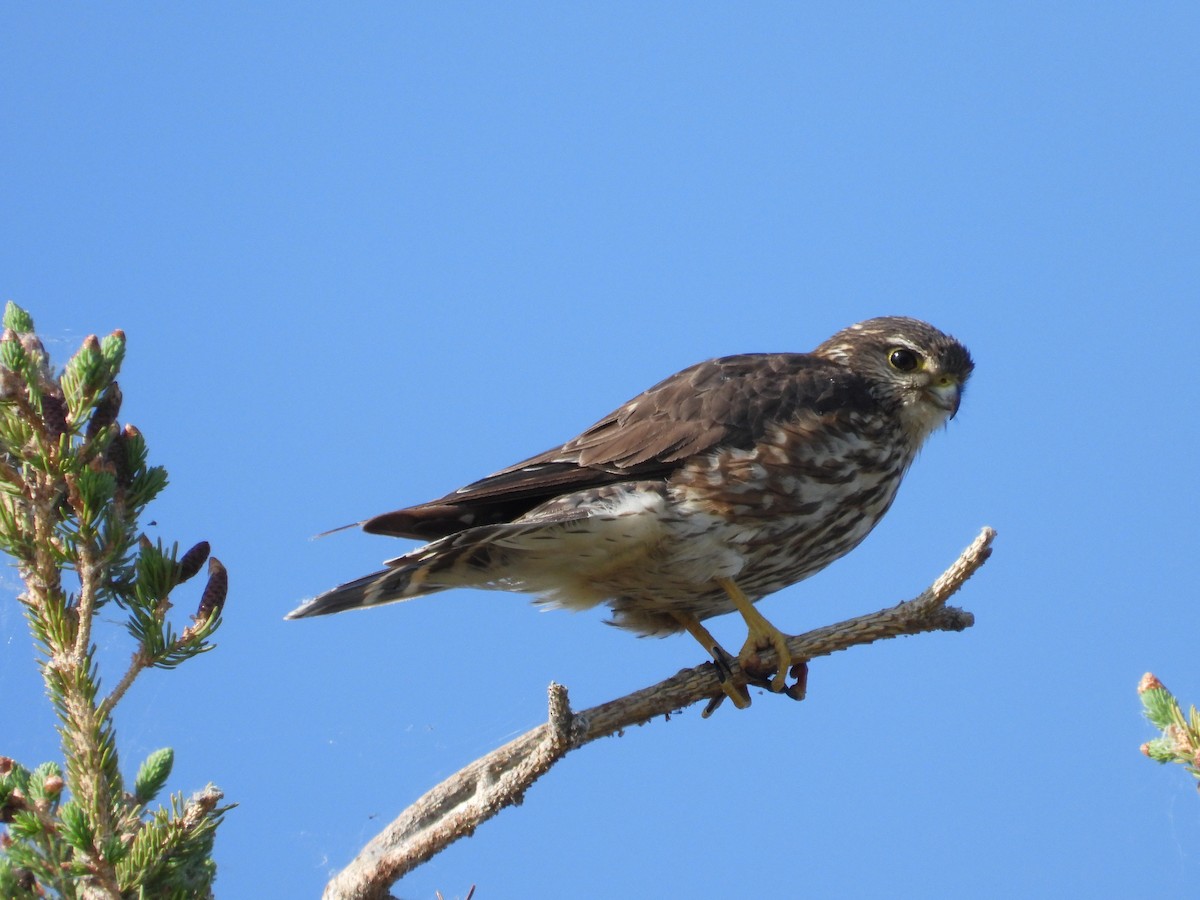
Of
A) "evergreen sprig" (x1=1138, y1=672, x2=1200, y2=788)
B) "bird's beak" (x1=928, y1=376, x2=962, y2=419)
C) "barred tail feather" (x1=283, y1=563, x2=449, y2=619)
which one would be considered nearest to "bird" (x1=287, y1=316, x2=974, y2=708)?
"barred tail feather" (x1=283, y1=563, x2=449, y2=619)

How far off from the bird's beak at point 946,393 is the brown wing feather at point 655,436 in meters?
0.32

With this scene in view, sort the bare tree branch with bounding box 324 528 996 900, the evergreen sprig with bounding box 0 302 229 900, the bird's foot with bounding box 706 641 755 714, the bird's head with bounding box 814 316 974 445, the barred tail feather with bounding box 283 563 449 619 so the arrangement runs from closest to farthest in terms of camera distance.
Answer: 1. the evergreen sprig with bounding box 0 302 229 900
2. the bare tree branch with bounding box 324 528 996 900
3. the barred tail feather with bounding box 283 563 449 619
4. the bird's foot with bounding box 706 641 755 714
5. the bird's head with bounding box 814 316 974 445

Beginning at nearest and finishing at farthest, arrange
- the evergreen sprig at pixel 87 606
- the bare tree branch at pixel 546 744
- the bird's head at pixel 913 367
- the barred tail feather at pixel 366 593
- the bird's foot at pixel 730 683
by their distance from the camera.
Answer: the evergreen sprig at pixel 87 606, the bare tree branch at pixel 546 744, the barred tail feather at pixel 366 593, the bird's foot at pixel 730 683, the bird's head at pixel 913 367

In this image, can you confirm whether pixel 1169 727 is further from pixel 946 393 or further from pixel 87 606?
pixel 946 393

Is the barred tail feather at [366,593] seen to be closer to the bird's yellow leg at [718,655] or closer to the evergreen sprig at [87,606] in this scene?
the bird's yellow leg at [718,655]

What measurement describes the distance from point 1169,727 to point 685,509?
180 centimetres

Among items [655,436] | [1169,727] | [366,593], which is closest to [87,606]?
[366,593]

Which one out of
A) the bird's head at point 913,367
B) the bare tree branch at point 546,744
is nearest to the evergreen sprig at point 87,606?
the bare tree branch at point 546,744

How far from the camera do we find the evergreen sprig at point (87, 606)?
1.80m

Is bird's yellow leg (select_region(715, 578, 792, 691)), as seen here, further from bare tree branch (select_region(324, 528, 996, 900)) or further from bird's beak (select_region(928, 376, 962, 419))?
bird's beak (select_region(928, 376, 962, 419))

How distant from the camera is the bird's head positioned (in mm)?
4238

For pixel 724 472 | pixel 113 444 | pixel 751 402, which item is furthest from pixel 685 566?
pixel 113 444

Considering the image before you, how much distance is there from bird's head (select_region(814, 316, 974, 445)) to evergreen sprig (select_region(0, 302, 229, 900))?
276 cm

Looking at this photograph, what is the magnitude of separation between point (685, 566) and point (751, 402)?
1.92ft
